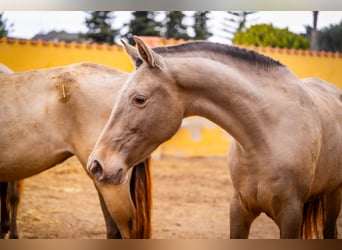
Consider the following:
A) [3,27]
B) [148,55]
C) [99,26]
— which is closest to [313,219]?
[148,55]

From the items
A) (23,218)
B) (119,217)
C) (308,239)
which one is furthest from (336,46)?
(23,218)

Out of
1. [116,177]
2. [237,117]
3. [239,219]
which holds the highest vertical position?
[237,117]

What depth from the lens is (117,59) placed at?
2570 mm

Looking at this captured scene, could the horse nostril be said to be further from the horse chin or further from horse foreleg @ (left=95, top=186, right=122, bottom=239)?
horse foreleg @ (left=95, top=186, right=122, bottom=239)

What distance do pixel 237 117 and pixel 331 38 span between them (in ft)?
3.52

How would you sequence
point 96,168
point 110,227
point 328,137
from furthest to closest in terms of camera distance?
point 110,227
point 328,137
point 96,168

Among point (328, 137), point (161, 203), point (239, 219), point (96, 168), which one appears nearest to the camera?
point (96, 168)

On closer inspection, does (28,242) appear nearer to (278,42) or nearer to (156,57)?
(156,57)

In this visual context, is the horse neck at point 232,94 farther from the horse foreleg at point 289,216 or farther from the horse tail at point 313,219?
the horse tail at point 313,219

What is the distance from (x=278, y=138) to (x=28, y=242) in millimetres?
1675

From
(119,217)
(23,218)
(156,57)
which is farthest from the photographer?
(23,218)

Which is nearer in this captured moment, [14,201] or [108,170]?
[108,170]

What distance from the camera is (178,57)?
6.36 feet

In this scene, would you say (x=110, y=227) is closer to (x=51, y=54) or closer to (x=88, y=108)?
(x=88, y=108)
